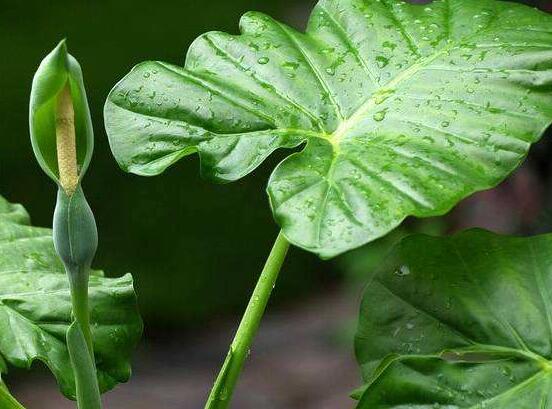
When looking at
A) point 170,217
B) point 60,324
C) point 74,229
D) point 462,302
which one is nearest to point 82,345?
point 74,229

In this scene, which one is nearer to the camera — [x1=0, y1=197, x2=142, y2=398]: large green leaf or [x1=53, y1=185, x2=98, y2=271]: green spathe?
[x1=53, y1=185, x2=98, y2=271]: green spathe

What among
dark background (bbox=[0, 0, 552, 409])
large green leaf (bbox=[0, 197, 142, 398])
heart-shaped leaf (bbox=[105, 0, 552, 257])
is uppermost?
heart-shaped leaf (bbox=[105, 0, 552, 257])

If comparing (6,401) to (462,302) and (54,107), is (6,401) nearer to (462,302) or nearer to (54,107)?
(54,107)

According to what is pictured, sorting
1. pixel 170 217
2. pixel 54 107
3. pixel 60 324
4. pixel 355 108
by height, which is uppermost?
pixel 54 107

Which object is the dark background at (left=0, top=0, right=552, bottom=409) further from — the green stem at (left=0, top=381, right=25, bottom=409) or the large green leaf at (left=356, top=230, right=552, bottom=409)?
the green stem at (left=0, top=381, right=25, bottom=409)

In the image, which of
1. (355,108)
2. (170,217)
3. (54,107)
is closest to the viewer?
(54,107)

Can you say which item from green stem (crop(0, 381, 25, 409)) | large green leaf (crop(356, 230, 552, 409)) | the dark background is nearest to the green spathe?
green stem (crop(0, 381, 25, 409))
